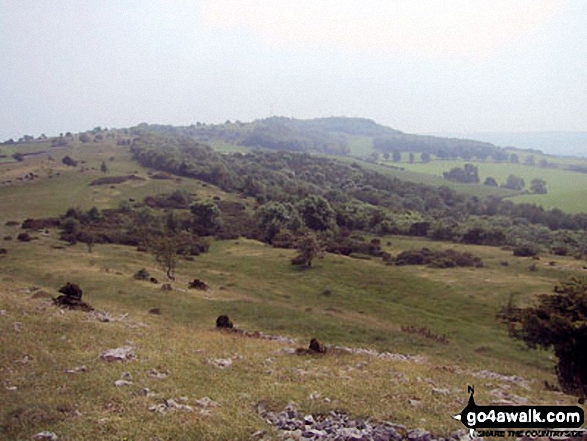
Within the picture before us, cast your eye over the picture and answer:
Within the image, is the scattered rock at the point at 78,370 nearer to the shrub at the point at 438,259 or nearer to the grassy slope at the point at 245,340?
the grassy slope at the point at 245,340

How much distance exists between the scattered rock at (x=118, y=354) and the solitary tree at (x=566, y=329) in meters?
21.3

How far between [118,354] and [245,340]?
9675 mm

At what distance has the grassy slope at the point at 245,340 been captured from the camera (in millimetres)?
17547

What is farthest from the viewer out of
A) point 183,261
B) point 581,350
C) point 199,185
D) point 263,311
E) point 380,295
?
point 199,185

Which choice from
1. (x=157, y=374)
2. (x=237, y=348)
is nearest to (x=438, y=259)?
(x=237, y=348)

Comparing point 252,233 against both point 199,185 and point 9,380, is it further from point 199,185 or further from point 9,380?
point 9,380

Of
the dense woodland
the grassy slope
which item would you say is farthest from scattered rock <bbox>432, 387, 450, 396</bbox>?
the dense woodland

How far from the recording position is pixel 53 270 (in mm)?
50125

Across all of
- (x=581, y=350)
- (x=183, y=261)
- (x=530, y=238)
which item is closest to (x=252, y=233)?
(x=183, y=261)

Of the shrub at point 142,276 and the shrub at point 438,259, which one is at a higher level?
the shrub at point 142,276

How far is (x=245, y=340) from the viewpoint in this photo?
→ 31.0 metres

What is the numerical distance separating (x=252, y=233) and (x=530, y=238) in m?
76.4

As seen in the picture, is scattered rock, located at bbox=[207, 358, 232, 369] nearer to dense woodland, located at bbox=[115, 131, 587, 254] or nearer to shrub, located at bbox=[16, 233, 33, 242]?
shrub, located at bbox=[16, 233, 33, 242]

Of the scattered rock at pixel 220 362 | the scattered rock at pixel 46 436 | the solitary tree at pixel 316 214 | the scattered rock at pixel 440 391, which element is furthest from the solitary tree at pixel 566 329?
the solitary tree at pixel 316 214
